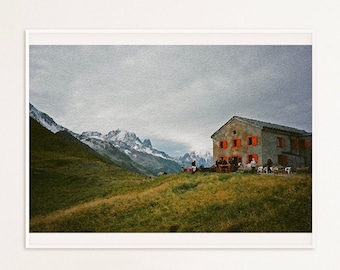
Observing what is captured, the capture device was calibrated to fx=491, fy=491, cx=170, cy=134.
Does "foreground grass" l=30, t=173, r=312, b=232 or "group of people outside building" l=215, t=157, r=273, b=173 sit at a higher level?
"group of people outside building" l=215, t=157, r=273, b=173

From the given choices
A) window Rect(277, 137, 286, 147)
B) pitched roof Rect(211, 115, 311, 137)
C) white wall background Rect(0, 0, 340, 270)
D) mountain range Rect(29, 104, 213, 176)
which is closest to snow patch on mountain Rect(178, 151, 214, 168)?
mountain range Rect(29, 104, 213, 176)


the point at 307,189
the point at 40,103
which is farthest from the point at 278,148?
the point at 40,103

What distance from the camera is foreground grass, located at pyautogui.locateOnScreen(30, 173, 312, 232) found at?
2.73m

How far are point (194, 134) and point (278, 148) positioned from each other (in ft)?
1.56

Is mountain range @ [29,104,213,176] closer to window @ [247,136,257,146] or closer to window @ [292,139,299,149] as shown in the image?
window @ [247,136,257,146]

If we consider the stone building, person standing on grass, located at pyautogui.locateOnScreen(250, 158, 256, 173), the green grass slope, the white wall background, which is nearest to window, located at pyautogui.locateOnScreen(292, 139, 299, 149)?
the stone building

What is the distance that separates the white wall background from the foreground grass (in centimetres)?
12

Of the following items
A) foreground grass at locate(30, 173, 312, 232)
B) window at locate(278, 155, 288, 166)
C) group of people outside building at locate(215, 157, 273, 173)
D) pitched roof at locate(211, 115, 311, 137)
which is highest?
pitched roof at locate(211, 115, 311, 137)

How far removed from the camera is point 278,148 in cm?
275

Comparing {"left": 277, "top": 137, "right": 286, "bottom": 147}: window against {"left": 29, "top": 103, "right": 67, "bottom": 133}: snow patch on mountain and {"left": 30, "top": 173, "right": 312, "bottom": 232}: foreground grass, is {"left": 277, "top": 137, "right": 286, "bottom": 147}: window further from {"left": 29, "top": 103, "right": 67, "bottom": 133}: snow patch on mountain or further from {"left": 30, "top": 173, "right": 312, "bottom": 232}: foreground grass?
{"left": 29, "top": 103, "right": 67, "bottom": 133}: snow patch on mountain
